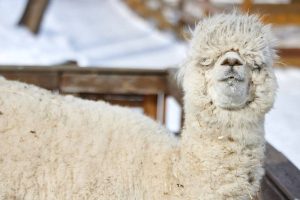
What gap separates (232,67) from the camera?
2.43 m

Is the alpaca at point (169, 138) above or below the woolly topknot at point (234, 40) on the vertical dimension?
below

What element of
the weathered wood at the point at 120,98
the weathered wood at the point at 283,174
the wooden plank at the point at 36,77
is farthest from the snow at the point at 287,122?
the wooden plank at the point at 36,77

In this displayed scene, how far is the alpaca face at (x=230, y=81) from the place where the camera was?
2420mm

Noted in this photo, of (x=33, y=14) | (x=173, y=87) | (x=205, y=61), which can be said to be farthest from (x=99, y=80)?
(x=33, y=14)

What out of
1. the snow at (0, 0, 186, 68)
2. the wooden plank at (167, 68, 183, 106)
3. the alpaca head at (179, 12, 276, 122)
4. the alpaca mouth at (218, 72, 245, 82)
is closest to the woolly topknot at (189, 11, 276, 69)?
the alpaca head at (179, 12, 276, 122)

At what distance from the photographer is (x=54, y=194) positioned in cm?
271

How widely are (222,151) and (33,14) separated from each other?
11.5 metres

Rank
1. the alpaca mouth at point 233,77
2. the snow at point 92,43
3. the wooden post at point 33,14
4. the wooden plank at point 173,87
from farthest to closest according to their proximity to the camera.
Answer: the wooden post at point 33,14 → the snow at point 92,43 → the wooden plank at point 173,87 → the alpaca mouth at point 233,77

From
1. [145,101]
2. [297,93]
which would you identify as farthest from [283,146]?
[297,93]

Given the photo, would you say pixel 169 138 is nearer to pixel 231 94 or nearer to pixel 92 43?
pixel 231 94

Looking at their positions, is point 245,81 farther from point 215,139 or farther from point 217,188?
point 217,188

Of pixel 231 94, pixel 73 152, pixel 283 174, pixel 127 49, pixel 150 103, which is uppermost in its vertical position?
pixel 127 49

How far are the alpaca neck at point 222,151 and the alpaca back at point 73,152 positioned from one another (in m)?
0.18

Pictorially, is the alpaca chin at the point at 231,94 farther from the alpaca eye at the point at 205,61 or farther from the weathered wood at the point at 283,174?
the weathered wood at the point at 283,174
